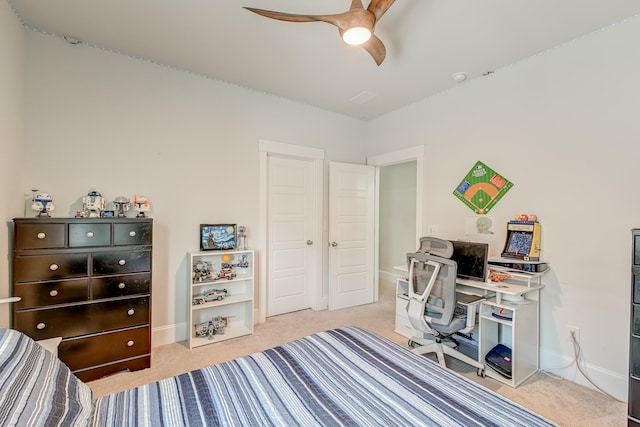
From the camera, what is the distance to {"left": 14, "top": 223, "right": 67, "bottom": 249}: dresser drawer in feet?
6.42

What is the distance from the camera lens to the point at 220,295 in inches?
121

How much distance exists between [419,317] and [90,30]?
353 centimetres

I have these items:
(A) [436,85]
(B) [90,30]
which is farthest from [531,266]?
(B) [90,30]

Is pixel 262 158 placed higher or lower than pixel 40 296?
higher

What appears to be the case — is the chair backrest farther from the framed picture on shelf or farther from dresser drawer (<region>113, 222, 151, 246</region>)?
dresser drawer (<region>113, 222, 151, 246</region>)

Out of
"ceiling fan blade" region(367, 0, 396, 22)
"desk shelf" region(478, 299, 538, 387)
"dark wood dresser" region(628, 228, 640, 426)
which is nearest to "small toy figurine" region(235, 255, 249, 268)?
"desk shelf" region(478, 299, 538, 387)

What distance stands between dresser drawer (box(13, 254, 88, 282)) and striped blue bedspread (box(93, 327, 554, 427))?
1.41 m

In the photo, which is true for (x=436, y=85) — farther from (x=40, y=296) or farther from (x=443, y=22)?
(x=40, y=296)

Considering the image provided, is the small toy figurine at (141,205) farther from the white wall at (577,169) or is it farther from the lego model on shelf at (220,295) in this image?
the white wall at (577,169)

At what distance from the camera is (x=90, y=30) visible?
231 cm

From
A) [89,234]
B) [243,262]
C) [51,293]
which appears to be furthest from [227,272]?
[51,293]

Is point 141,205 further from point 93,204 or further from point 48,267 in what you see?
point 48,267

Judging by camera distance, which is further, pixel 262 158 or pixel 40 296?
pixel 262 158

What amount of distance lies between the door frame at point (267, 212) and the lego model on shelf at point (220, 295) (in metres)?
0.24
